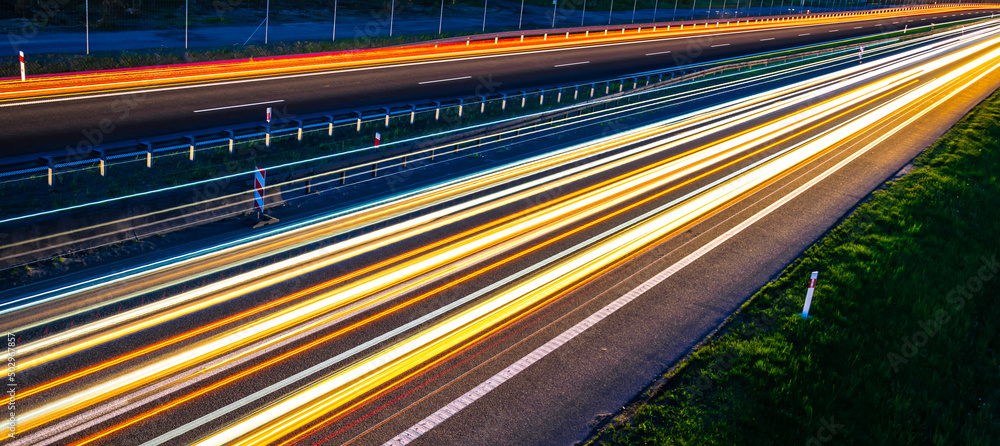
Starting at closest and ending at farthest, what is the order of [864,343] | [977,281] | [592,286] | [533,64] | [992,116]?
[864,343]
[592,286]
[977,281]
[992,116]
[533,64]

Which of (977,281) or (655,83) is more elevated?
(655,83)

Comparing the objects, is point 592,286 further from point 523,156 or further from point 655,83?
point 655,83

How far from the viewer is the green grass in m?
8.53

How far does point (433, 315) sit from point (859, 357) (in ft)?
21.3

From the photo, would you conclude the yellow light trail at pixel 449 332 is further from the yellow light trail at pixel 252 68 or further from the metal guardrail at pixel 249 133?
the yellow light trail at pixel 252 68

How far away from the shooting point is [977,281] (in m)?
14.0

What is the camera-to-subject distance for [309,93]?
79.3ft

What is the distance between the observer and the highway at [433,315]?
7.73 meters

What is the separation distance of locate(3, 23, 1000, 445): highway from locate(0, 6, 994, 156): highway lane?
7.35 meters

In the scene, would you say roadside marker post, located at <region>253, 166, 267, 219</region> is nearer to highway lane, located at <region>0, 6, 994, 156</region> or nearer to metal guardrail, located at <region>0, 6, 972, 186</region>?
metal guardrail, located at <region>0, 6, 972, 186</region>

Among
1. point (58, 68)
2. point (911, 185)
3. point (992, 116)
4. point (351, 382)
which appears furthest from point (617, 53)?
point (351, 382)

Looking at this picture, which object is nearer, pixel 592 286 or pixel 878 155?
pixel 592 286

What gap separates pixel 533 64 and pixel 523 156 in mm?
16995

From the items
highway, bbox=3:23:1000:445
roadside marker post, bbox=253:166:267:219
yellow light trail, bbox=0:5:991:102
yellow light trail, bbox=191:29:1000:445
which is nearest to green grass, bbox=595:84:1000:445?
highway, bbox=3:23:1000:445
